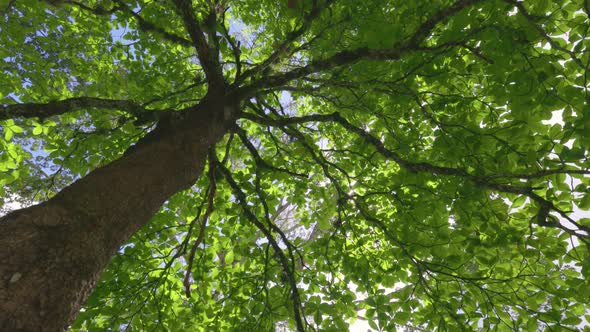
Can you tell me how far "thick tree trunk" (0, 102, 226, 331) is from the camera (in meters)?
1.08

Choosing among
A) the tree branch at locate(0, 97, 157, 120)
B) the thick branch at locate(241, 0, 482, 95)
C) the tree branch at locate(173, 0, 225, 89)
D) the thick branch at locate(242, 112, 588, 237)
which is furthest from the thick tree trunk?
the thick branch at locate(242, 112, 588, 237)

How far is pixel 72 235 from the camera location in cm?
133

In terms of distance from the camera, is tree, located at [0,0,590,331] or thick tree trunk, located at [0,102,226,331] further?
tree, located at [0,0,590,331]

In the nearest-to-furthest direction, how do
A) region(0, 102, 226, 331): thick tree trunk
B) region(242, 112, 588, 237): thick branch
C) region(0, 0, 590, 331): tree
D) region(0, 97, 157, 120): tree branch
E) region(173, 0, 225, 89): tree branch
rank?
region(0, 102, 226, 331): thick tree trunk, region(0, 0, 590, 331): tree, region(242, 112, 588, 237): thick branch, region(0, 97, 157, 120): tree branch, region(173, 0, 225, 89): tree branch

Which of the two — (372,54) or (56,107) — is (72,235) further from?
(372,54)

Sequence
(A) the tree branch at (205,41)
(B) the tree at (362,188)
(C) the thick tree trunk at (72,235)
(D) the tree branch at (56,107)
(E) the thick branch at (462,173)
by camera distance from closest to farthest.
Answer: (C) the thick tree trunk at (72,235) → (B) the tree at (362,188) → (E) the thick branch at (462,173) → (D) the tree branch at (56,107) → (A) the tree branch at (205,41)

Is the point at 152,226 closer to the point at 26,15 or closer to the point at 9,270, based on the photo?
the point at 9,270

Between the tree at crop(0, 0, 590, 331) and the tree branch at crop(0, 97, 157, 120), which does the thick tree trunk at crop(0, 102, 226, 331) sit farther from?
the tree branch at crop(0, 97, 157, 120)

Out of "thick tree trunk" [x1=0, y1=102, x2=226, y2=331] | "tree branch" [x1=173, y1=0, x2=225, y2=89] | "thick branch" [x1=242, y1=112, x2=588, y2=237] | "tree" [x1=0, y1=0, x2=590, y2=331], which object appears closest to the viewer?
"thick tree trunk" [x1=0, y1=102, x2=226, y2=331]

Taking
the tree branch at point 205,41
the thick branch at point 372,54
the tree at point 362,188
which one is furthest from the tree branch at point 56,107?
the thick branch at point 372,54

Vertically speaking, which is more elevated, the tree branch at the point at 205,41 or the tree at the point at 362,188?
the tree branch at the point at 205,41

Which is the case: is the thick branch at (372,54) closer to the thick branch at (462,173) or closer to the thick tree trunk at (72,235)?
the thick branch at (462,173)

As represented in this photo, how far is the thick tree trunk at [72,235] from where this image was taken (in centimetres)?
108

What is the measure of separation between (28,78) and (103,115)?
1.31m
